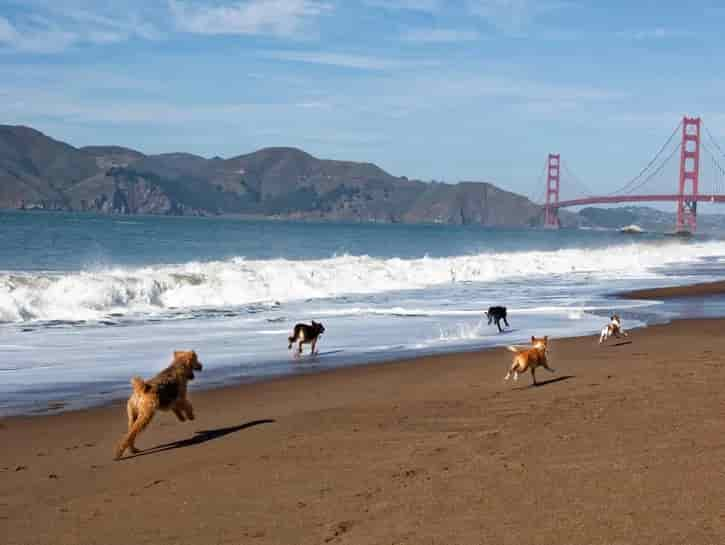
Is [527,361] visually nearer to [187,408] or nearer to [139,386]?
[187,408]

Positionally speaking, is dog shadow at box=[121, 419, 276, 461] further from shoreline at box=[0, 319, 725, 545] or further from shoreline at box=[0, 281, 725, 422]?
shoreline at box=[0, 281, 725, 422]

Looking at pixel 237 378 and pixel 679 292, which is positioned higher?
pixel 679 292

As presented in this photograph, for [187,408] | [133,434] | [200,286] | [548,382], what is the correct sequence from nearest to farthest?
1. [133,434]
2. [187,408]
3. [548,382]
4. [200,286]

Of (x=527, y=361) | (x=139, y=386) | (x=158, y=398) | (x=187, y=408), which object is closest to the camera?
(x=139, y=386)

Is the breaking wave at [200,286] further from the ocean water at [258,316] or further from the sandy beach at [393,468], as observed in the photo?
the sandy beach at [393,468]

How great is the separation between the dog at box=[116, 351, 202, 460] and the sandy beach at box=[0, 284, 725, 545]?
0.13m

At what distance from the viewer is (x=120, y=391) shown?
8.24 meters

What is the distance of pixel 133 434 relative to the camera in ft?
19.5

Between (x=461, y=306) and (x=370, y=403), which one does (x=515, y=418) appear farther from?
(x=461, y=306)

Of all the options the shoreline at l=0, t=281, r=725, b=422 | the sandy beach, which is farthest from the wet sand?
the sandy beach

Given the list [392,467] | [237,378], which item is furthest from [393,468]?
[237,378]

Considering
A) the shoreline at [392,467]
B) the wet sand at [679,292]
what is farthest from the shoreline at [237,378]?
the wet sand at [679,292]

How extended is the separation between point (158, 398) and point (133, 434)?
0.46 meters

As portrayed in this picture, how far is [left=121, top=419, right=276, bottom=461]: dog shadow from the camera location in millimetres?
6082
